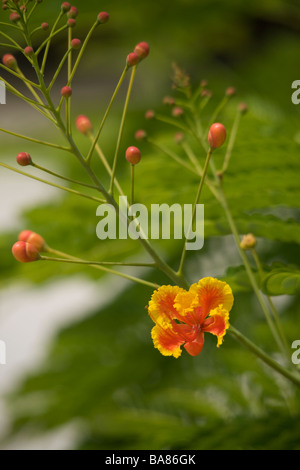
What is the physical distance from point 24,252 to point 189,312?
8 cm

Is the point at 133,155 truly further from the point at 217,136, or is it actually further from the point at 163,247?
the point at 163,247

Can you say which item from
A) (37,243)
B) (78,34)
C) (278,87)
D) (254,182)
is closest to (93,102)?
(78,34)

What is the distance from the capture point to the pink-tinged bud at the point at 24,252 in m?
0.25

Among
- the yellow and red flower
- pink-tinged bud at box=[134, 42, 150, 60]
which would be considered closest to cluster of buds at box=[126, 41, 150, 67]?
pink-tinged bud at box=[134, 42, 150, 60]

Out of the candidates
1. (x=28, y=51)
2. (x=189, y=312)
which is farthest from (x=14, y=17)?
(x=189, y=312)

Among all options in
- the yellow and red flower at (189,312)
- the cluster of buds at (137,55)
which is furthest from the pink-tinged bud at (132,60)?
the yellow and red flower at (189,312)

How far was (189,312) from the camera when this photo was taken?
25cm

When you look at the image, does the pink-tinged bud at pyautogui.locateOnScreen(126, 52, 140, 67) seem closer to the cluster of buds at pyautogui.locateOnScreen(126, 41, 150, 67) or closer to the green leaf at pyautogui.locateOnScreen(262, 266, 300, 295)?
the cluster of buds at pyautogui.locateOnScreen(126, 41, 150, 67)

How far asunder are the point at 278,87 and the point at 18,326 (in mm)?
817

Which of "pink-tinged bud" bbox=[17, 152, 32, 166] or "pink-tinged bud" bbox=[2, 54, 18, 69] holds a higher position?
"pink-tinged bud" bbox=[2, 54, 18, 69]

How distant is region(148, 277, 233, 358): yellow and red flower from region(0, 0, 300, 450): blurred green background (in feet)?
0.22

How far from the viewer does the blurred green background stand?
414 mm

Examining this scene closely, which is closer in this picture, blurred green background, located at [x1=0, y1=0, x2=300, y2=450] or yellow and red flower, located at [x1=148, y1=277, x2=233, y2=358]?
yellow and red flower, located at [x1=148, y1=277, x2=233, y2=358]
